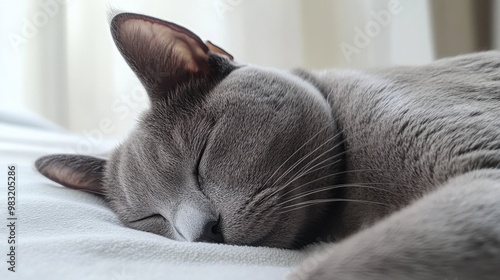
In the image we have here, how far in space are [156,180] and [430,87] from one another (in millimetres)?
476

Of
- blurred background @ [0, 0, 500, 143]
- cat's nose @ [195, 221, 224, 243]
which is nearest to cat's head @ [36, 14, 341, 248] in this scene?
cat's nose @ [195, 221, 224, 243]

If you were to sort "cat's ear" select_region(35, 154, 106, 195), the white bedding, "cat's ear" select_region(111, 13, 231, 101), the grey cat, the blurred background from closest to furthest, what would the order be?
the white bedding, the grey cat, "cat's ear" select_region(111, 13, 231, 101), "cat's ear" select_region(35, 154, 106, 195), the blurred background

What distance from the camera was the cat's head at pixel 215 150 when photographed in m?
0.86

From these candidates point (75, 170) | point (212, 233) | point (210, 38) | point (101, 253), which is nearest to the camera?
point (101, 253)

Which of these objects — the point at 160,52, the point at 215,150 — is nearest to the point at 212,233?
the point at 215,150

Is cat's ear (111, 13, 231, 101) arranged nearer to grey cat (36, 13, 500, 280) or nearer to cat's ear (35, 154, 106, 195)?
grey cat (36, 13, 500, 280)

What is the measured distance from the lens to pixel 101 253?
72cm

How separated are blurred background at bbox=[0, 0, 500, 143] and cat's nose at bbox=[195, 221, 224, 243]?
1016 millimetres

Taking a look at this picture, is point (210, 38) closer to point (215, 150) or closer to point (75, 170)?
point (75, 170)

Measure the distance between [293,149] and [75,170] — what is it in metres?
0.48

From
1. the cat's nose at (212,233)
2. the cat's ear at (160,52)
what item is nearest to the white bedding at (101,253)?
the cat's nose at (212,233)

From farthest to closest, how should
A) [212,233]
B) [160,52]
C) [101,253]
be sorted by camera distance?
[160,52] → [212,233] → [101,253]

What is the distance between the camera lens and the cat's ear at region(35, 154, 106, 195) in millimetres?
1116

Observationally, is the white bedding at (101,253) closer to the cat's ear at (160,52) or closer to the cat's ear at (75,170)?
the cat's ear at (75,170)
